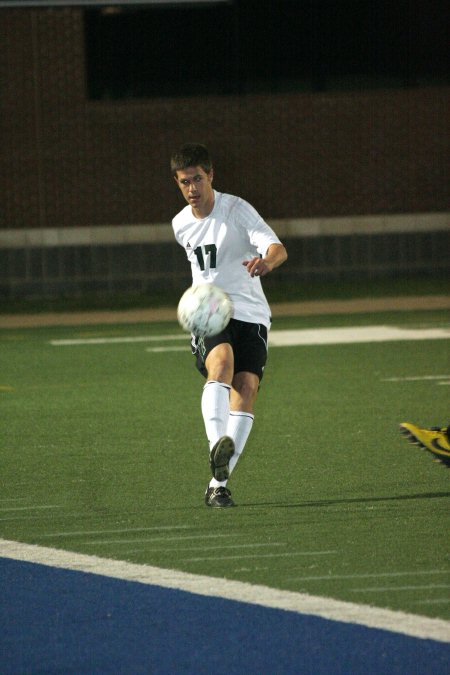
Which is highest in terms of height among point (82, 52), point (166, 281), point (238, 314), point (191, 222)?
point (82, 52)

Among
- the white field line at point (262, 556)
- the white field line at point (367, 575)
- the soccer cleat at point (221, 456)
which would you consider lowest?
the white field line at point (262, 556)

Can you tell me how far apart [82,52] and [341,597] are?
59.7ft

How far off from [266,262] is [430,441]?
4.61ft

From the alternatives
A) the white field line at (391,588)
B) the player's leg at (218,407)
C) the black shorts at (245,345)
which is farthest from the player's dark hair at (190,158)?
the white field line at (391,588)

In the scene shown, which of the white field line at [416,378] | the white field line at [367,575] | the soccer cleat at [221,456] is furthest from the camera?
the white field line at [416,378]

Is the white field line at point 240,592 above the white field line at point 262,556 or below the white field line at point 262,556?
above

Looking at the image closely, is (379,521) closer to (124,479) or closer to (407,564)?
(407,564)

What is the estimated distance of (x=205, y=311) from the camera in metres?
7.51

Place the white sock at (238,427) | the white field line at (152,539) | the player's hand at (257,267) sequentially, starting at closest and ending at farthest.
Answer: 1. the white field line at (152,539)
2. the player's hand at (257,267)
3. the white sock at (238,427)

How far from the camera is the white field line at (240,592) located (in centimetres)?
532

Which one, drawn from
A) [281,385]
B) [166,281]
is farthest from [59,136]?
[281,385]

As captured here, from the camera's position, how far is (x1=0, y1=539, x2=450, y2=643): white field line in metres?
5.32

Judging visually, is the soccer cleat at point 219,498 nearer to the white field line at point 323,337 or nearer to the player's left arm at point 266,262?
the player's left arm at point 266,262

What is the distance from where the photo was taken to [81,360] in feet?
49.0
